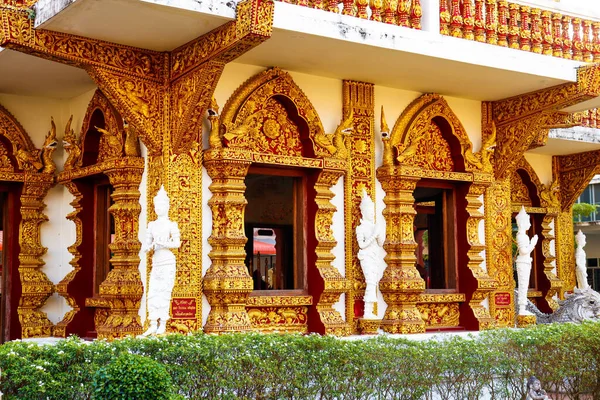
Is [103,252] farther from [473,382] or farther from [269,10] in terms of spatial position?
[473,382]

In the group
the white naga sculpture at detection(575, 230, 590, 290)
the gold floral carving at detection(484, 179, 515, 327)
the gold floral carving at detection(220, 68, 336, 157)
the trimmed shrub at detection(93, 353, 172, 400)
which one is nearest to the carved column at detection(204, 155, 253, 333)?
the gold floral carving at detection(220, 68, 336, 157)

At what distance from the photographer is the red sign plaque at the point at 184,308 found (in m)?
8.85

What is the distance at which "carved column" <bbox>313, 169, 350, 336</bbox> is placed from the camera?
9766 mm

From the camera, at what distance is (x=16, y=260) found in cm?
1066

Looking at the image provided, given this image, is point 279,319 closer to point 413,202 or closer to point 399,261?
point 399,261

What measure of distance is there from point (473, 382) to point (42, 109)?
19.9 feet

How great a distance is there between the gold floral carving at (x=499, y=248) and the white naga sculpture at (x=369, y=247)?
2036mm

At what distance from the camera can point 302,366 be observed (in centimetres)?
727

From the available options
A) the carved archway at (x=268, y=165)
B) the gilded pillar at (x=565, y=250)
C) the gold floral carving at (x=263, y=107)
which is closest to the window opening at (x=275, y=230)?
the carved archway at (x=268, y=165)

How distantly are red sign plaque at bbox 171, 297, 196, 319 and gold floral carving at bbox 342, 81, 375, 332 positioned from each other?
77.4 inches

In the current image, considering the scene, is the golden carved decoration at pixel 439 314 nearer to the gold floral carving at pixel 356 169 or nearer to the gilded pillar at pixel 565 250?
the gold floral carving at pixel 356 169

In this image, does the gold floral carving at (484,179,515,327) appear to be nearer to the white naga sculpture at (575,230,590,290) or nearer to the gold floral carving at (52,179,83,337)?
the white naga sculpture at (575,230,590,290)

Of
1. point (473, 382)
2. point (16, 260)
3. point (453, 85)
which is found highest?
point (453, 85)

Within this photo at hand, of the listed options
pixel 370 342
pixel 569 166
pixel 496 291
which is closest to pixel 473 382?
pixel 370 342
